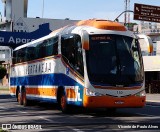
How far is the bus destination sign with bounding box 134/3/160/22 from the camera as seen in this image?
1709 inches

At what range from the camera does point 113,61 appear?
17172 mm

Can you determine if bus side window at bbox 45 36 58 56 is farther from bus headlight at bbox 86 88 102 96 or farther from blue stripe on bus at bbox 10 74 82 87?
bus headlight at bbox 86 88 102 96

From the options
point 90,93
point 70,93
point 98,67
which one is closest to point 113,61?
point 98,67

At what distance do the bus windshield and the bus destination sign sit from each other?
2613 cm

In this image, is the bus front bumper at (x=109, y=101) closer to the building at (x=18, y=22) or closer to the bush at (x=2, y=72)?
the building at (x=18, y=22)

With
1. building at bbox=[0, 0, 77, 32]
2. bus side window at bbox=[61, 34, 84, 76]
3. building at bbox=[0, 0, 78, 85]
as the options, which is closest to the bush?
building at bbox=[0, 0, 78, 85]

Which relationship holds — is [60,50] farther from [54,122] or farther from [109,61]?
[54,122]

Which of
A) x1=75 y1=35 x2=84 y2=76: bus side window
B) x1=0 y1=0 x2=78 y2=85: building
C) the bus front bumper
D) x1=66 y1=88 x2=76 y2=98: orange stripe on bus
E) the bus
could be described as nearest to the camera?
the bus front bumper

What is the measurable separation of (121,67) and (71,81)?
2.23m

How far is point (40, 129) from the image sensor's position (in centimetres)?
1368

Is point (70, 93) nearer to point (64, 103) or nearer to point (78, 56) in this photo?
point (64, 103)

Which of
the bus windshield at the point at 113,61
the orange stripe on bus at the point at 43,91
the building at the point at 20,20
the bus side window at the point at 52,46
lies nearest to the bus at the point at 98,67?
the bus windshield at the point at 113,61

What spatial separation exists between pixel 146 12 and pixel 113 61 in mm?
27758

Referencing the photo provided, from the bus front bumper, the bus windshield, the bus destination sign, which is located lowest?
the bus front bumper
